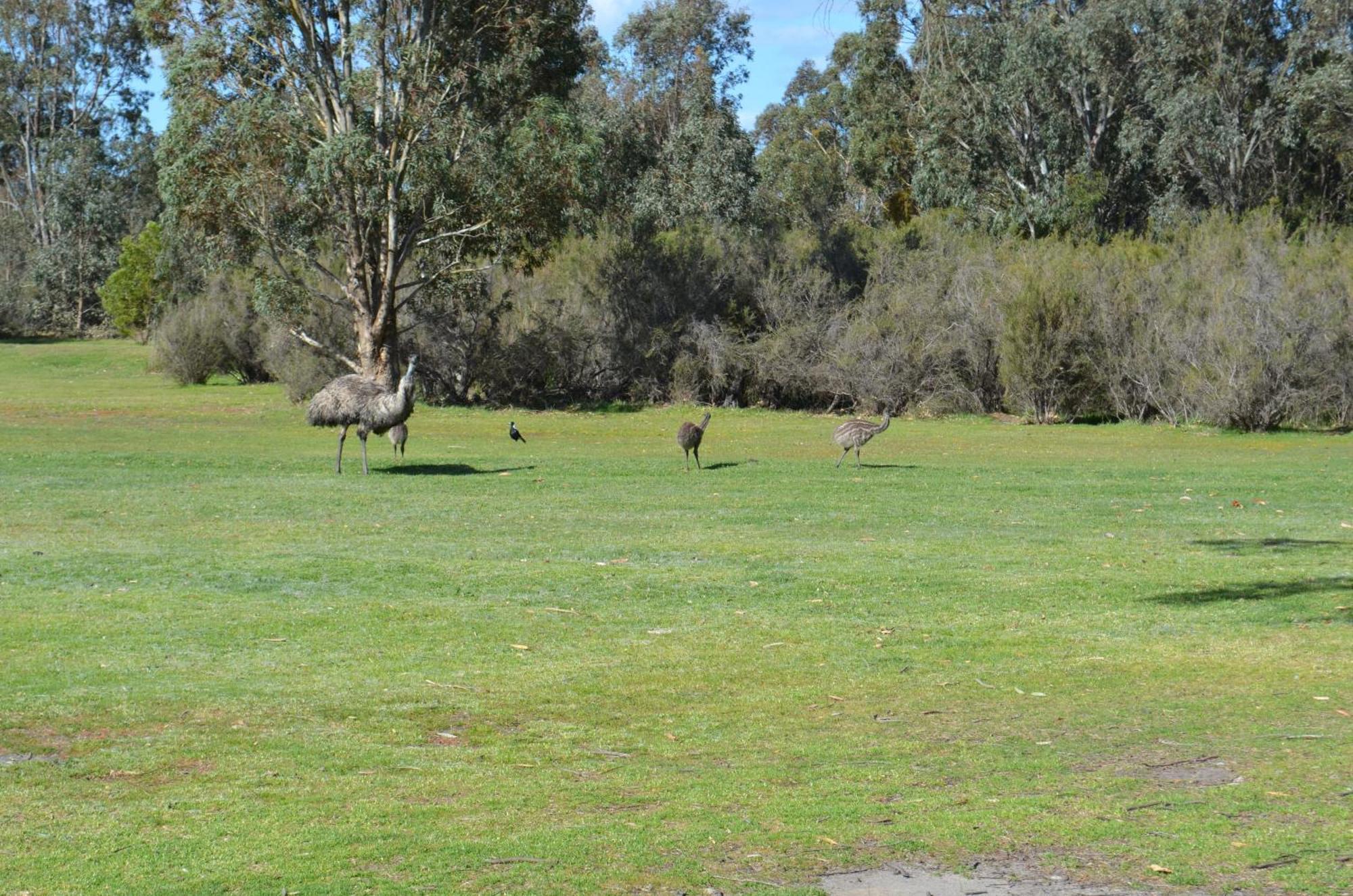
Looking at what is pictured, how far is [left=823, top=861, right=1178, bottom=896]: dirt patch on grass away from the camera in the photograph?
602cm

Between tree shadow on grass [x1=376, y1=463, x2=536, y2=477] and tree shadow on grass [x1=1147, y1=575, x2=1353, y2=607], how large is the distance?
14197 mm

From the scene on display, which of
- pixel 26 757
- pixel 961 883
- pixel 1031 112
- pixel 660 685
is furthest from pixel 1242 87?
pixel 26 757

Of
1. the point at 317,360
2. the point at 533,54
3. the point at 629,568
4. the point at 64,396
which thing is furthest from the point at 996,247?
the point at 629,568

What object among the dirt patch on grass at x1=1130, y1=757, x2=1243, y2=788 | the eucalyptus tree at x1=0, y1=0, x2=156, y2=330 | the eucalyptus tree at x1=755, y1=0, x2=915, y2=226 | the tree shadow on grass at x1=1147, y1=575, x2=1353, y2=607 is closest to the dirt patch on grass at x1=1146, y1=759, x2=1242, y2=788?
the dirt patch on grass at x1=1130, y1=757, x2=1243, y2=788

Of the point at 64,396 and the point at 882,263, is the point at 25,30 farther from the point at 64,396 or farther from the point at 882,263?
the point at 882,263

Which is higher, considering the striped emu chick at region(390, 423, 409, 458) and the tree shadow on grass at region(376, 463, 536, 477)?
the striped emu chick at region(390, 423, 409, 458)

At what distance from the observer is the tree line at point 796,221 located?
39.3 m

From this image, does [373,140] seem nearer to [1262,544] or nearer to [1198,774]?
[1262,544]

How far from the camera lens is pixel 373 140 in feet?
129

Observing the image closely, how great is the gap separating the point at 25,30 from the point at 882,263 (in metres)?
61.8

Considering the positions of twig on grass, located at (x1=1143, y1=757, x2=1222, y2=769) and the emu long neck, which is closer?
twig on grass, located at (x1=1143, y1=757, x2=1222, y2=769)

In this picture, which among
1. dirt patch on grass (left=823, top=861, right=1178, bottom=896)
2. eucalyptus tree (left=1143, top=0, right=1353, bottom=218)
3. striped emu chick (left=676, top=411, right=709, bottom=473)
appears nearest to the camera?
dirt patch on grass (left=823, top=861, right=1178, bottom=896)

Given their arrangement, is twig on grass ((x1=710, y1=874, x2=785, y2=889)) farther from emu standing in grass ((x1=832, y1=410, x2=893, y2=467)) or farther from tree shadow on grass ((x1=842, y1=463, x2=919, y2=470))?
tree shadow on grass ((x1=842, y1=463, x2=919, y2=470))

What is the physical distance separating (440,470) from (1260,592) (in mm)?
15691
